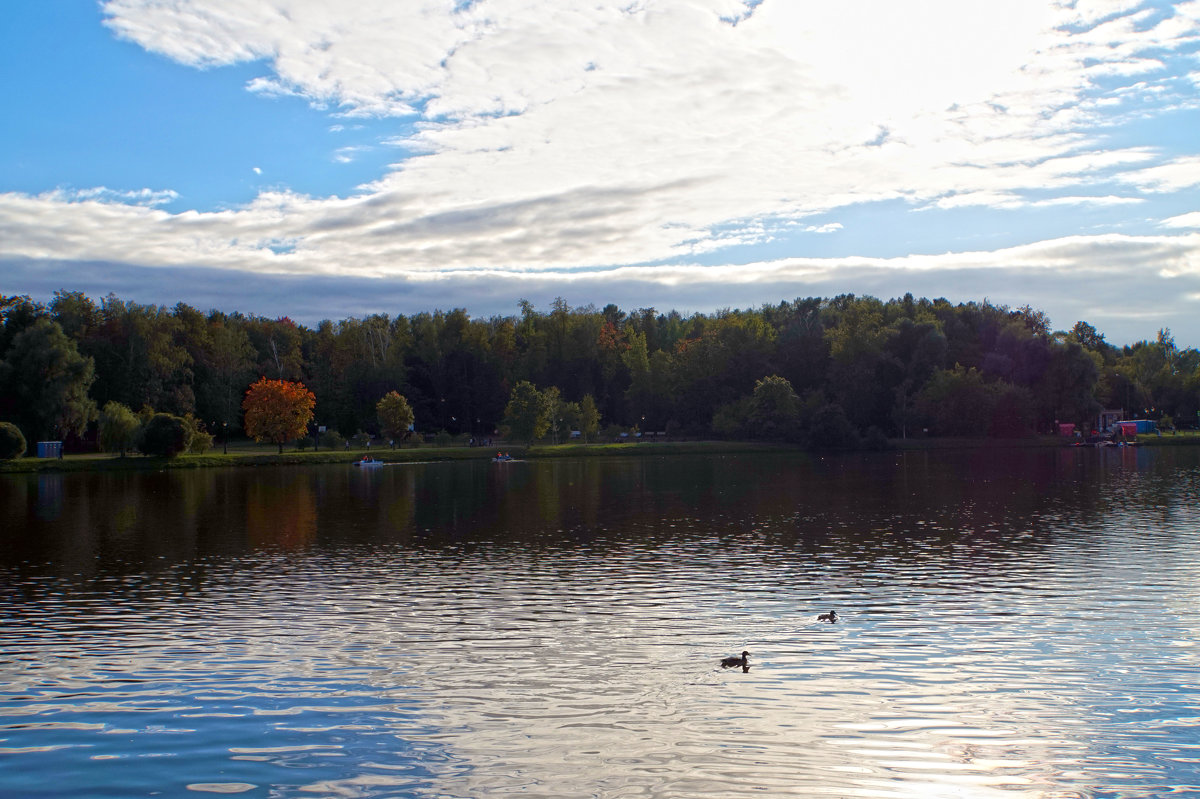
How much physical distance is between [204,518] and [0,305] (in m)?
77.7

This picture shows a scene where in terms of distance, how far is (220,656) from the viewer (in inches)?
640

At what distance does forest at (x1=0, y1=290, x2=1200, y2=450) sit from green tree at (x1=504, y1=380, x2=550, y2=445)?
2886 millimetres

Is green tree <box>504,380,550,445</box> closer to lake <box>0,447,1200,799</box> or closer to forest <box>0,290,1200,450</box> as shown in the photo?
forest <box>0,290,1200,450</box>

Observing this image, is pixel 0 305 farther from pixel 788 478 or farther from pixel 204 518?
pixel 788 478

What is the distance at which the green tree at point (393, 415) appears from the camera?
4218 inches

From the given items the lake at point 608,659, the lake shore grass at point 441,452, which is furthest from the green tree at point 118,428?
the lake at point 608,659

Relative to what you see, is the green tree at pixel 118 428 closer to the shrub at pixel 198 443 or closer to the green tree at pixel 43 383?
the shrub at pixel 198 443

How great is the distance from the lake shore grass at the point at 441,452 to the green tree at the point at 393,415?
2319 millimetres

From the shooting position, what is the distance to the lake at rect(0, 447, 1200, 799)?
10711 mm

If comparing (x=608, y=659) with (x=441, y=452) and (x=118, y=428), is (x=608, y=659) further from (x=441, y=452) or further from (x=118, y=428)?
(x=118, y=428)

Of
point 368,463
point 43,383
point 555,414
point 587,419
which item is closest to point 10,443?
point 43,383

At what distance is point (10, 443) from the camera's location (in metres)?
80.6

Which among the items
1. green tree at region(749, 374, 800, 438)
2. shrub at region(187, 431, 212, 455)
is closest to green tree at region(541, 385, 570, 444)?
green tree at region(749, 374, 800, 438)

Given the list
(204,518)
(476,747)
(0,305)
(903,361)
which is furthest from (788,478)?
(0,305)
